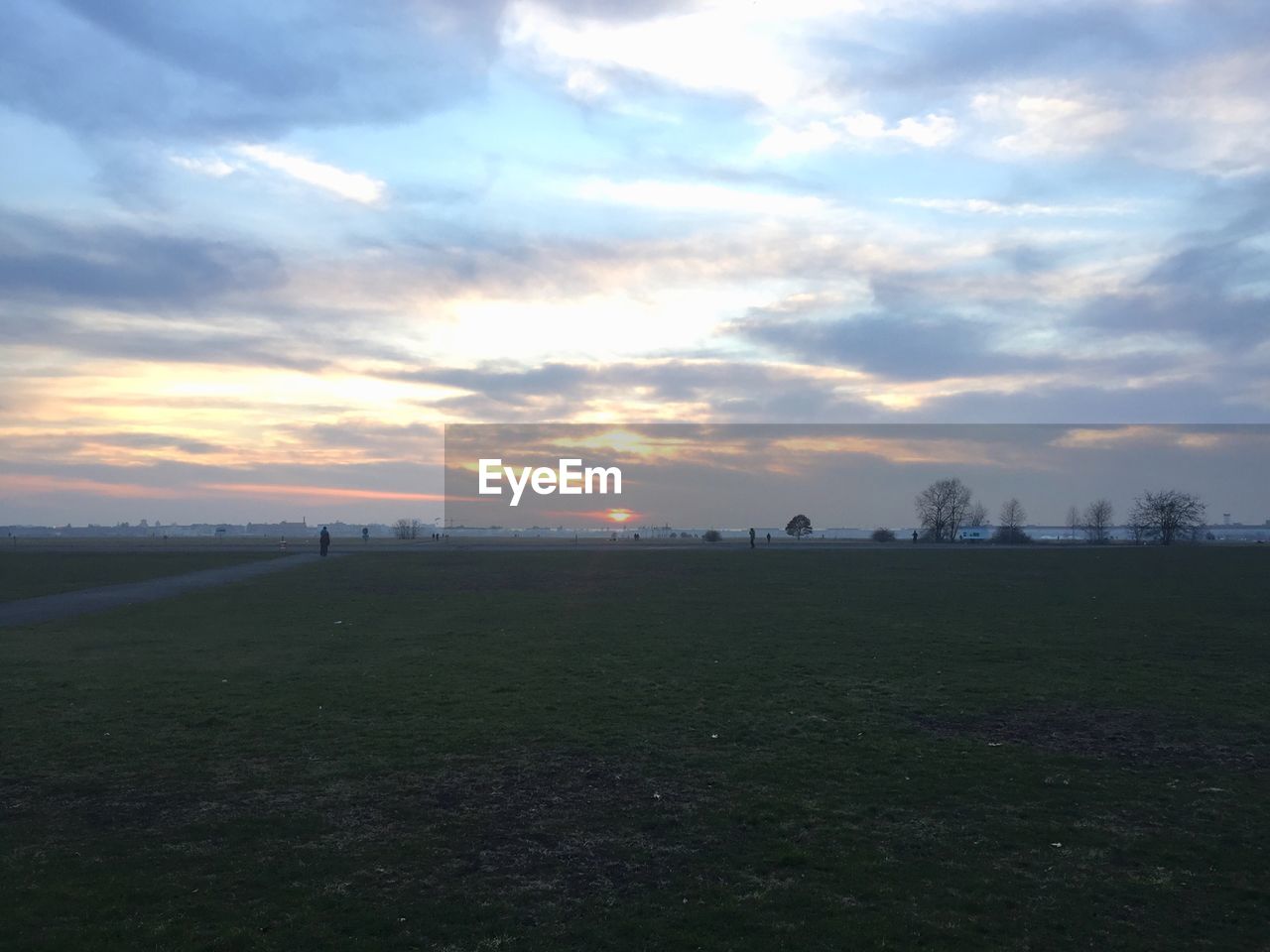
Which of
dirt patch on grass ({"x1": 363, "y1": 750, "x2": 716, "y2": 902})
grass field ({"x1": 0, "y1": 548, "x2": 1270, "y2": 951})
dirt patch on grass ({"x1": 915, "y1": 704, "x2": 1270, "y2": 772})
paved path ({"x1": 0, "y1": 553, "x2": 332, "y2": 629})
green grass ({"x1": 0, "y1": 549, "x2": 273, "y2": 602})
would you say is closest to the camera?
grass field ({"x1": 0, "y1": 548, "x2": 1270, "y2": 951})

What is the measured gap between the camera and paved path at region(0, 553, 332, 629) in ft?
85.7

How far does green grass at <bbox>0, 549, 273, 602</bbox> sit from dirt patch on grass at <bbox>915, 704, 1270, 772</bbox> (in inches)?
1239

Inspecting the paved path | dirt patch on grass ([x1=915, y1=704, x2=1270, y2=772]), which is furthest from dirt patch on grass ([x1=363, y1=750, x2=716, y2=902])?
the paved path

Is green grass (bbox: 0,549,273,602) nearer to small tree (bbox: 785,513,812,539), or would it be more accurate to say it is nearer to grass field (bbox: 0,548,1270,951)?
grass field (bbox: 0,548,1270,951)

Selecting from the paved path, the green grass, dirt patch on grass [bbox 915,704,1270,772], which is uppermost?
the green grass

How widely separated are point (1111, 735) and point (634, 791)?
22.5 ft

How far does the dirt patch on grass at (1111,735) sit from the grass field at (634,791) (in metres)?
0.07

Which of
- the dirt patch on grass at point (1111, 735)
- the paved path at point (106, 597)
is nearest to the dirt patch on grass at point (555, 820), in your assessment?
the dirt patch on grass at point (1111, 735)

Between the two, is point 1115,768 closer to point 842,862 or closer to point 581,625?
point 842,862

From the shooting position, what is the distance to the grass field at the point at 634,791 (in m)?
6.54

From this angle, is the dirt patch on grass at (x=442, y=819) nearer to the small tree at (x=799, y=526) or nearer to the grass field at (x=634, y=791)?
the grass field at (x=634, y=791)

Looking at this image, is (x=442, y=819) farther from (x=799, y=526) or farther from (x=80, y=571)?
(x=799, y=526)

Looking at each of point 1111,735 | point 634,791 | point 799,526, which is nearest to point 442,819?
point 634,791

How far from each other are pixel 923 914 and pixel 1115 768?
526 cm
